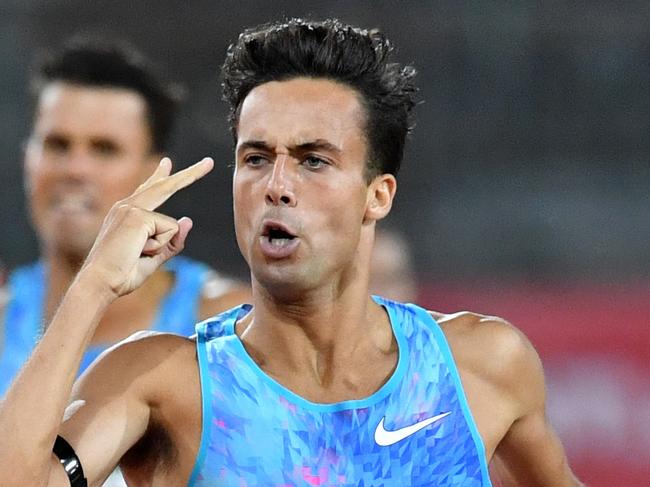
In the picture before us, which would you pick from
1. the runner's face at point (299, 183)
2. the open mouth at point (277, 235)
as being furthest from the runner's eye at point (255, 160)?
the open mouth at point (277, 235)

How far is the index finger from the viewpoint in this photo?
3.06 metres

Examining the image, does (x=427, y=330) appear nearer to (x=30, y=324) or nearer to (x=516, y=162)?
(x=30, y=324)

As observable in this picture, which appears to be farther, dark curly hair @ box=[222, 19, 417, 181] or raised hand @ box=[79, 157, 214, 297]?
dark curly hair @ box=[222, 19, 417, 181]

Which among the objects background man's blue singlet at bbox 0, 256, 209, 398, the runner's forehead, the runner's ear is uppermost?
the runner's forehead

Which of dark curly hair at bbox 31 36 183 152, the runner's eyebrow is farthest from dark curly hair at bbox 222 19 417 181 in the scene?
dark curly hair at bbox 31 36 183 152

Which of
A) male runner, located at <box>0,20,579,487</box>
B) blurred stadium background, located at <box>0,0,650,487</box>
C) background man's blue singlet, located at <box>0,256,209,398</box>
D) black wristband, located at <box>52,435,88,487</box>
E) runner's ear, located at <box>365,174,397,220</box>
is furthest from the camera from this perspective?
blurred stadium background, located at <box>0,0,650,487</box>

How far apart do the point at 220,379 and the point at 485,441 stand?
0.63 metres

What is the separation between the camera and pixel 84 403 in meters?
2.97

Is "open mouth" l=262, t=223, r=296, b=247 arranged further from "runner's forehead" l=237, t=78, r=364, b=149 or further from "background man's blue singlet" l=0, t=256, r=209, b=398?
"background man's blue singlet" l=0, t=256, r=209, b=398

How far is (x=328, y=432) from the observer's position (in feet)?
10.3

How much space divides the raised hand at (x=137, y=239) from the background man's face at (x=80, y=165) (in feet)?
6.72

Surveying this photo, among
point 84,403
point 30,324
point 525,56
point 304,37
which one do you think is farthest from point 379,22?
point 84,403

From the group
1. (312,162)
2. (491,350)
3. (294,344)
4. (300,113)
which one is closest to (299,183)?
(312,162)

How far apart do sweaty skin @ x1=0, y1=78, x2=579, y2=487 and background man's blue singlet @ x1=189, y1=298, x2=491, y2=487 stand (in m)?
0.04
